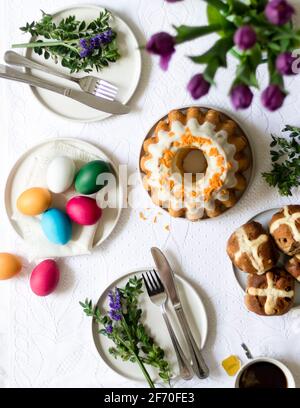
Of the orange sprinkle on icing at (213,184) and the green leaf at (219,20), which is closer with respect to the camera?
the green leaf at (219,20)

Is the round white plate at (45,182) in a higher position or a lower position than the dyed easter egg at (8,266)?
higher

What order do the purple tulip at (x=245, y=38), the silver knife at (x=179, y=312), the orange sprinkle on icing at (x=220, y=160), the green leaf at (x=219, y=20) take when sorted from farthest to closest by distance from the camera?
the silver knife at (x=179, y=312), the orange sprinkle on icing at (x=220, y=160), the green leaf at (x=219, y=20), the purple tulip at (x=245, y=38)

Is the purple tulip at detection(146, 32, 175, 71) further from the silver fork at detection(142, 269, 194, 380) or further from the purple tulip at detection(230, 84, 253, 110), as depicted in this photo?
the silver fork at detection(142, 269, 194, 380)

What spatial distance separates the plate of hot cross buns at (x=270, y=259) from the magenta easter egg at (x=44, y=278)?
41cm

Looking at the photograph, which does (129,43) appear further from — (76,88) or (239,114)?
(239,114)

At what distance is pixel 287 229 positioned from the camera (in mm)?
1167

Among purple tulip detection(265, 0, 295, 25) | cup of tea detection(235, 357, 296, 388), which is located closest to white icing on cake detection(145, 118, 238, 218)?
cup of tea detection(235, 357, 296, 388)

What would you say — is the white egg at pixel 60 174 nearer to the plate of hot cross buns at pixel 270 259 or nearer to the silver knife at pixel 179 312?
the silver knife at pixel 179 312

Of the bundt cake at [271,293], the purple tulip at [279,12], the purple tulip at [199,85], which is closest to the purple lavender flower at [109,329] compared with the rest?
the bundt cake at [271,293]

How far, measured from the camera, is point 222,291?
4.18 feet

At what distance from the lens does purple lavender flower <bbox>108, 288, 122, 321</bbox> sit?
127 centimetres

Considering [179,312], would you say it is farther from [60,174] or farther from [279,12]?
[279,12]

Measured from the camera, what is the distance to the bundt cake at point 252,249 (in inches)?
46.5

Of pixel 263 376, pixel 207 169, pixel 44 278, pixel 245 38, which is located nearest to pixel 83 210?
pixel 44 278
